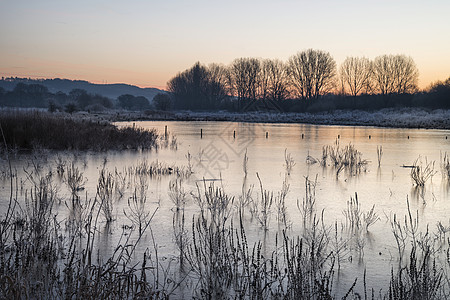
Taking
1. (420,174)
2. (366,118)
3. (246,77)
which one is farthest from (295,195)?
(246,77)

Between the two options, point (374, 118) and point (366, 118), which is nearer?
point (374, 118)

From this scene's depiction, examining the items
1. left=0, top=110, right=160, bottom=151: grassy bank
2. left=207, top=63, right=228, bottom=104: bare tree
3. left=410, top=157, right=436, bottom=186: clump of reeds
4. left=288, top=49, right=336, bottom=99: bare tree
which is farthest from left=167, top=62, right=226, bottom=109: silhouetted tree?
left=410, top=157, right=436, bottom=186: clump of reeds

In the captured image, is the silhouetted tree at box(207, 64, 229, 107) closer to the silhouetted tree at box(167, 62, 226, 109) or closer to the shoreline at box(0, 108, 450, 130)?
the silhouetted tree at box(167, 62, 226, 109)

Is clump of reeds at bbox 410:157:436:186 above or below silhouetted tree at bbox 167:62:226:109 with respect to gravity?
below

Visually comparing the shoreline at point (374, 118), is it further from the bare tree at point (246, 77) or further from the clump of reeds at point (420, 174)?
the clump of reeds at point (420, 174)

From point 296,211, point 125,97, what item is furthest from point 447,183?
point 125,97

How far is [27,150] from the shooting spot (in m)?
18.8

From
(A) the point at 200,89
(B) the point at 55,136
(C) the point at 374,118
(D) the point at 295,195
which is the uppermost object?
(A) the point at 200,89

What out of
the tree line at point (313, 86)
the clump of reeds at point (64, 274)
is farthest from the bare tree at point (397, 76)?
the clump of reeds at point (64, 274)

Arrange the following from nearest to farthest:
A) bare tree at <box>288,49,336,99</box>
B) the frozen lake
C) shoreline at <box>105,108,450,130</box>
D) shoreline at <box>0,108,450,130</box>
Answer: the frozen lake
shoreline at <box>0,108,450,130</box>
shoreline at <box>105,108,450,130</box>
bare tree at <box>288,49,336,99</box>

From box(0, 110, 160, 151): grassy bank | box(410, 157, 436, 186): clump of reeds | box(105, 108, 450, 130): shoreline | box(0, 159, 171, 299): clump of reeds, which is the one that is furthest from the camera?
box(105, 108, 450, 130): shoreline

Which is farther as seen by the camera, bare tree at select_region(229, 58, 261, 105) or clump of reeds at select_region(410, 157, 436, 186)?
bare tree at select_region(229, 58, 261, 105)

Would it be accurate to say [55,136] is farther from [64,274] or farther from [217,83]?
[217,83]

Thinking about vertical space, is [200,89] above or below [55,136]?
above
